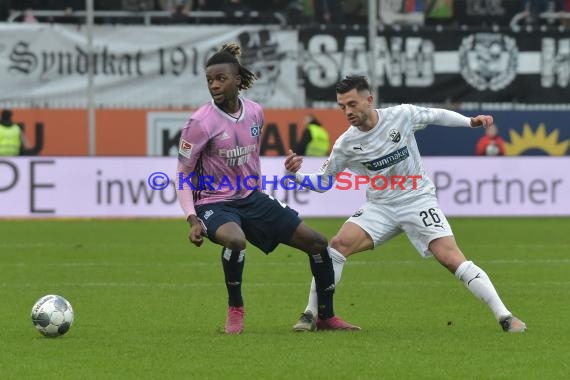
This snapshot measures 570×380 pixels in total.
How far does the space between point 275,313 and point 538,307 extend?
2.18 meters

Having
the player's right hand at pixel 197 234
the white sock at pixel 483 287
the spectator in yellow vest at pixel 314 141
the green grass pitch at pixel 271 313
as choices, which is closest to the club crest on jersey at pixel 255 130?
the player's right hand at pixel 197 234

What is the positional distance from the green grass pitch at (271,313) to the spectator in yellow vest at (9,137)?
584 centimetres

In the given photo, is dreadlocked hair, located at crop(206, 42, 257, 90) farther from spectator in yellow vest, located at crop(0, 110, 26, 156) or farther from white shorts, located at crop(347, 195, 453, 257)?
spectator in yellow vest, located at crop(0, 110, 26, 156)

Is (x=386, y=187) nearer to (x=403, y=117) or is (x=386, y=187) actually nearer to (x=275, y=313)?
(x=403, y=117)

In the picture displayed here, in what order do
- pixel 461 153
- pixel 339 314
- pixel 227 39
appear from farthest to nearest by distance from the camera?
pixel 461 153, pixel 227 39, pixel 339 314

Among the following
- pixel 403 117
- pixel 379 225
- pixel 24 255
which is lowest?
pixel 24 255

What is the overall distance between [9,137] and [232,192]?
52.8 ft

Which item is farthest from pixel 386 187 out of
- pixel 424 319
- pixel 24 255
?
pixel 24 255

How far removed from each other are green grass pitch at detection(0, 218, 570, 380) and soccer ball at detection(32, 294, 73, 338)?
122mm

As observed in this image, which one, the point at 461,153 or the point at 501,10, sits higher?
the point at 501,10

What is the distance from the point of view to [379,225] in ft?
32.0

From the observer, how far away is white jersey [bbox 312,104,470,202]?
9.66 m

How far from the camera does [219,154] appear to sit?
30.3 ft

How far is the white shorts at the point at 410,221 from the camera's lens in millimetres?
9547
